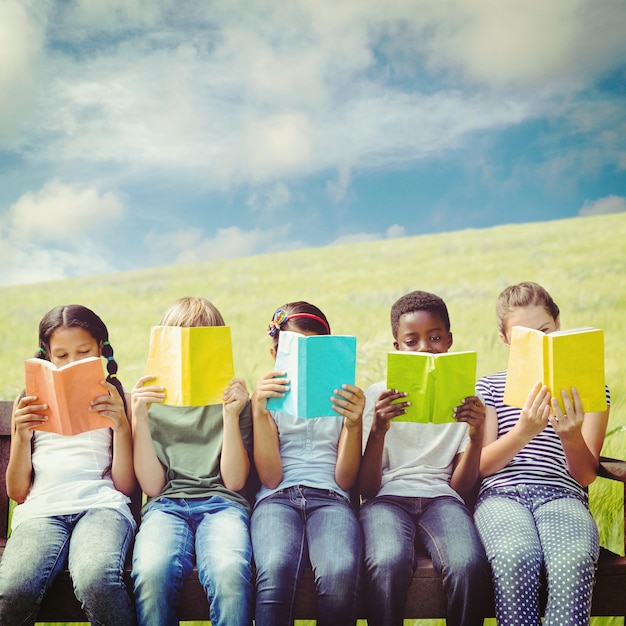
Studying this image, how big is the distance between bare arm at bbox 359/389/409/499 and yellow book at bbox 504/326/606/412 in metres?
0.42

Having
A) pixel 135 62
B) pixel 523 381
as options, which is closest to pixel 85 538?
pixel 523 381

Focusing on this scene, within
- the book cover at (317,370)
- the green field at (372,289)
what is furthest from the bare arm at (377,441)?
the green field at (372,289)

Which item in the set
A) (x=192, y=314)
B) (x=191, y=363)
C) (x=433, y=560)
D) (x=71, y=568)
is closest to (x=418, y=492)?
(x=433, y=560)

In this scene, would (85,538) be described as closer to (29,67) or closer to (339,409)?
(339,409)

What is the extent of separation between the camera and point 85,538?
88.2 inches

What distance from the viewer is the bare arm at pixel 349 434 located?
92.7 inches

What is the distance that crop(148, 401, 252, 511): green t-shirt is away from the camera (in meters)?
2.53

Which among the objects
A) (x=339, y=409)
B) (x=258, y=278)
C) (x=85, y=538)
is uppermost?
(x=258, y=278)

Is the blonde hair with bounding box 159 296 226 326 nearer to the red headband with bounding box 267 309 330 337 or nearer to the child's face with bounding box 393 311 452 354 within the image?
the red headband with bounding box 267 309 330 337

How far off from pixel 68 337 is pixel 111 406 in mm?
341

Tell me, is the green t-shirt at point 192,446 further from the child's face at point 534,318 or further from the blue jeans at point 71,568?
the child's face at point 534,318

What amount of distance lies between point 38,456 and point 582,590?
188 cm

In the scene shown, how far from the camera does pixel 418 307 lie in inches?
106

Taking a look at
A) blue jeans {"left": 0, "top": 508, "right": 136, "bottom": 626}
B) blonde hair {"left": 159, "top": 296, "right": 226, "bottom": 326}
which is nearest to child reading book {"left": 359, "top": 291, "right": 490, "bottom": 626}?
blonde hair {"left": 159, "top": 296, "right": 226, "bottom": 326}
